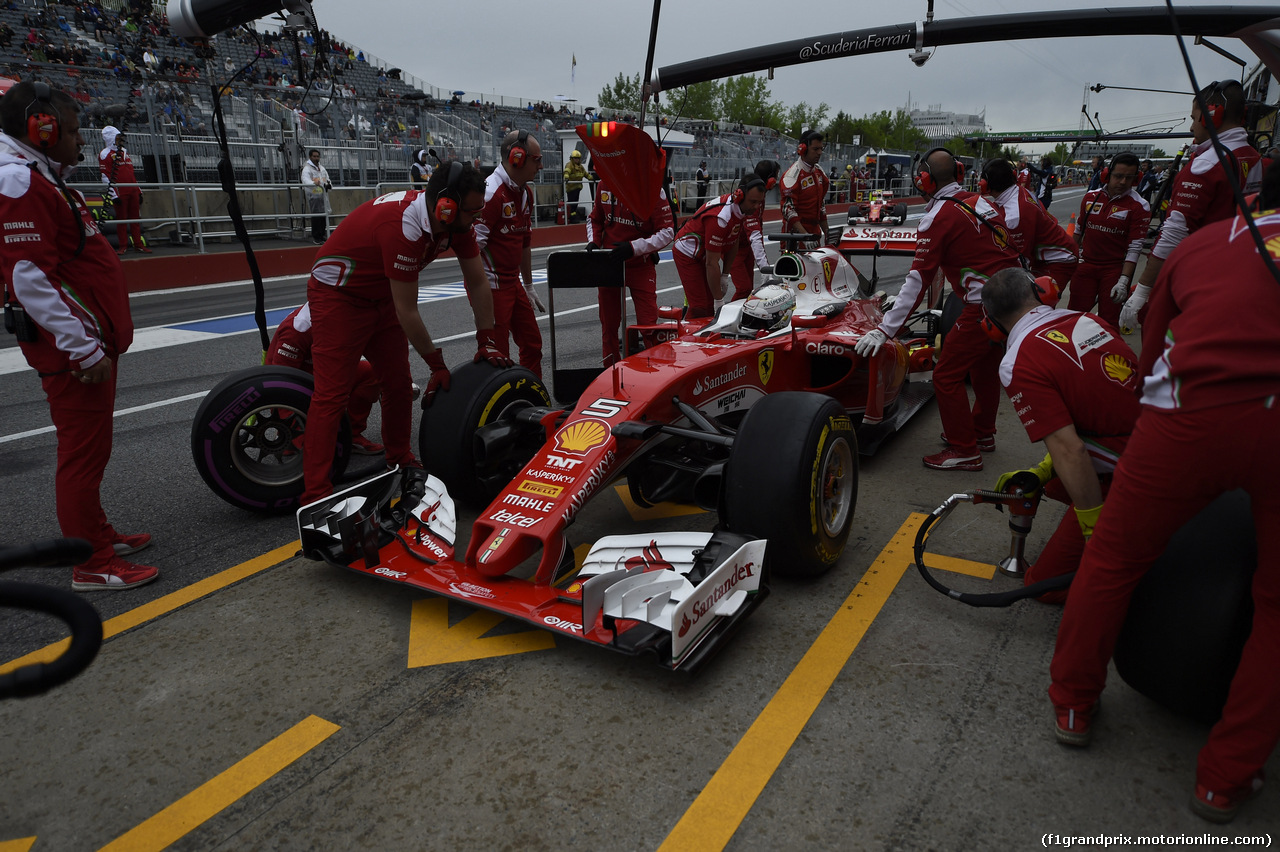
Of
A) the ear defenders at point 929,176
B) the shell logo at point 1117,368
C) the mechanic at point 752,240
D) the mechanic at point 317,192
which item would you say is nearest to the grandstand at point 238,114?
the mechanic at point 317,192

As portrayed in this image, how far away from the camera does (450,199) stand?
12.2 feet

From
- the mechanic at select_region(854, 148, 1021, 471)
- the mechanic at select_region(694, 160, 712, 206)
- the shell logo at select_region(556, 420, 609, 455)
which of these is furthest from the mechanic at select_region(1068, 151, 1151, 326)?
the mechanic at select_region(694, 160, 712, 206)

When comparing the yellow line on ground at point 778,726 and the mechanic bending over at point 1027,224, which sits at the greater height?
the mechanic bending over at point 1027,224

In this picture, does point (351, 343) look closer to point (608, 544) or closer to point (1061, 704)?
point (608, 544)

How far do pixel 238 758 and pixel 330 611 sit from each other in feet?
2.85

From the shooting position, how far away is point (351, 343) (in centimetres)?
392

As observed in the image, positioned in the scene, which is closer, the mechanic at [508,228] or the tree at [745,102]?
the mechanic at [508,228]

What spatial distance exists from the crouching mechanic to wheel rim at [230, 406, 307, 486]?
11.0 feet

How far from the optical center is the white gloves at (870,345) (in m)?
4.54

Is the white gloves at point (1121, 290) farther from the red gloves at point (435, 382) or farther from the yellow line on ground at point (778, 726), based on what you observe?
the red gloves at point (435, 382)

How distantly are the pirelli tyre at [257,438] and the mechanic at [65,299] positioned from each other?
462 mm

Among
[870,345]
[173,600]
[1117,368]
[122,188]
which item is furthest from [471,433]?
[122,188]

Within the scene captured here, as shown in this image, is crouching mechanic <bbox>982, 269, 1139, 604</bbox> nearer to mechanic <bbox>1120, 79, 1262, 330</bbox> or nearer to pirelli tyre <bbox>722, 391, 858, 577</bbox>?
pirelli tyre <bbox>722, 391, 858, 577</bbox>

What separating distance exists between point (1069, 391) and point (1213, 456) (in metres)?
0.91
